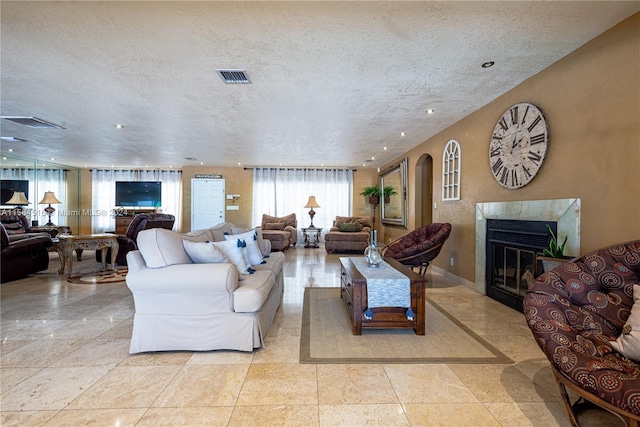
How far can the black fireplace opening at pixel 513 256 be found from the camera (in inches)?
119

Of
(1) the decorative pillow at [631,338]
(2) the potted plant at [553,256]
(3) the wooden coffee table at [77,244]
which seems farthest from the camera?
(3) the wooden coffee table at [77,244]

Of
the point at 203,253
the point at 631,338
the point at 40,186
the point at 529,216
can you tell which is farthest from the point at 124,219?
the point at 631,338

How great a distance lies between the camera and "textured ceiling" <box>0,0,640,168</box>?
2.08 m

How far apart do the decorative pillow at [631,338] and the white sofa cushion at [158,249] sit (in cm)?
276

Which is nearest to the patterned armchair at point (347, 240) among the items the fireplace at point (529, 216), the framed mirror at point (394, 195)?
the framed mirror at point (394, 195)

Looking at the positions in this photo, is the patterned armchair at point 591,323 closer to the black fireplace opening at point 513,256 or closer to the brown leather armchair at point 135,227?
the black fireplace opening at point 513,256

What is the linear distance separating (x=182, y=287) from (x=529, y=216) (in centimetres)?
334

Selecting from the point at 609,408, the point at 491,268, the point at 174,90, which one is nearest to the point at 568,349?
the point at 609,408

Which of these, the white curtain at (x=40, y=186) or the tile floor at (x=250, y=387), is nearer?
the tile floor at (x=250, y=387)

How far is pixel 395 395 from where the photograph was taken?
68.9 inches

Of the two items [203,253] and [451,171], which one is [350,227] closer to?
[451,171]

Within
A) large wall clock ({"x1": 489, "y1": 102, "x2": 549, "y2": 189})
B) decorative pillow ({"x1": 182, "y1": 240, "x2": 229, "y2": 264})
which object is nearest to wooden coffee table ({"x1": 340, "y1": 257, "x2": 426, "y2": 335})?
decorative pillow ({"x1": 182, "y1": 240, "x2": 229, "y2": 264})

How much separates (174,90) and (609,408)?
167 inches

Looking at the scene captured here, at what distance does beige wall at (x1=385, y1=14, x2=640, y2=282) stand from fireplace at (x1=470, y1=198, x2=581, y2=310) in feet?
0.21
